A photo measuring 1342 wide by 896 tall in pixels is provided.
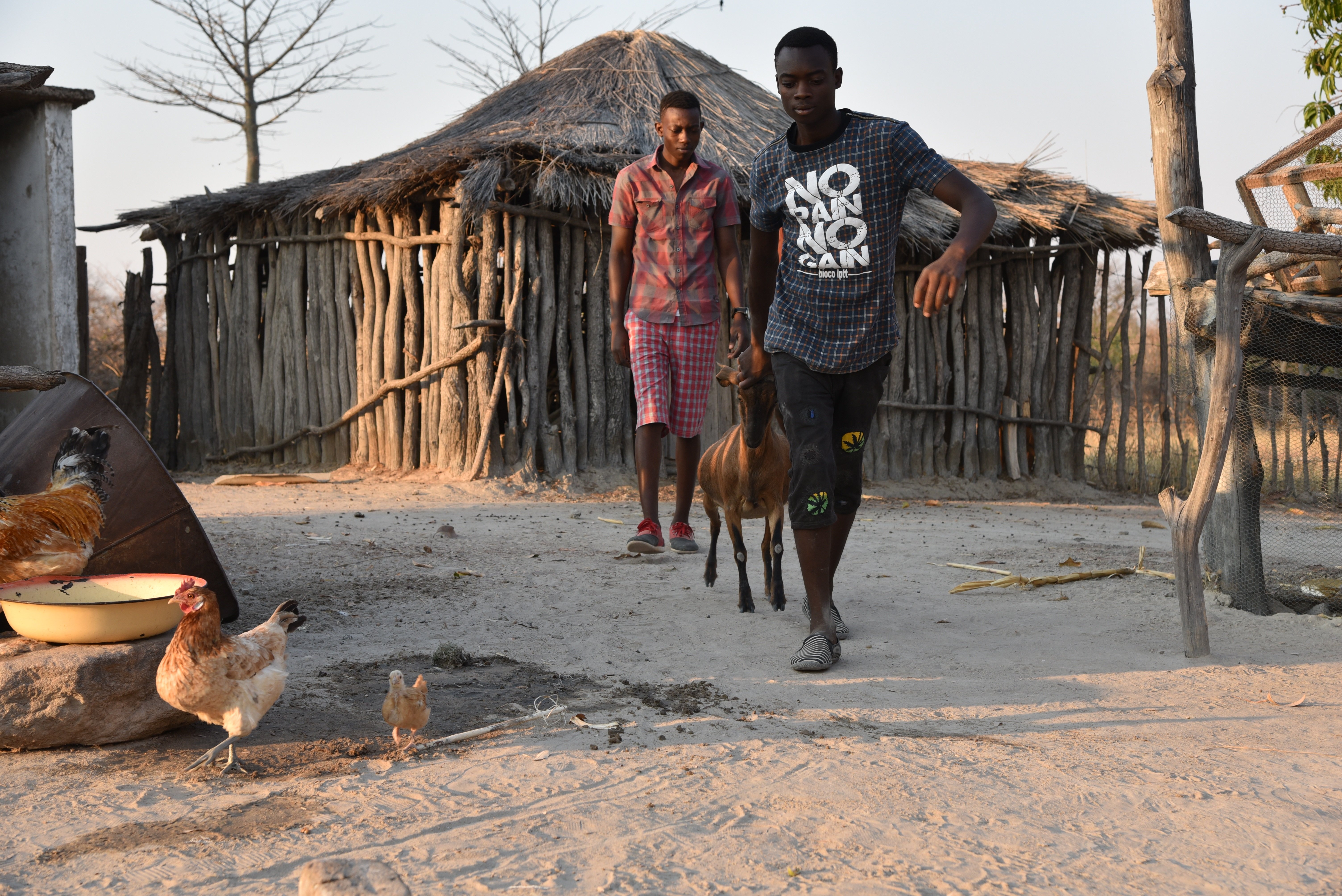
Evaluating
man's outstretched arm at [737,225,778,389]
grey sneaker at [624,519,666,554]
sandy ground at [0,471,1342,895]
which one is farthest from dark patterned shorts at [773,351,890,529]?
grey sneaker at [624,519,666,554]

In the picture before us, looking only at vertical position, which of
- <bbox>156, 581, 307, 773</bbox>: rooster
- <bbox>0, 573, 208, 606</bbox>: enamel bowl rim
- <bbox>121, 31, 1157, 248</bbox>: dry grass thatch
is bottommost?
<bbox>156, 581, 307, 773</bbox>: rooster

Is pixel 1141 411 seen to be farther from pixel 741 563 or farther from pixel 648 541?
pixel 741 563

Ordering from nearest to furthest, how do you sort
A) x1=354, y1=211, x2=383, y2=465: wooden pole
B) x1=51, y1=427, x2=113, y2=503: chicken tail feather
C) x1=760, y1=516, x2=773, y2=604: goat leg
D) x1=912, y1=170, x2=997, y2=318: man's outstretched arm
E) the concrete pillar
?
x1=912, y1=170, x2=997, y2=318: man's outstretched arm
x1=51, y1=427, x2=113, y2=503: chicken tail feather
x1=760, y1=516, x2=773, y2=604: goat leg
the concrete pillar
x1=354, y1=211, x2=383, y2=465: wooden pole

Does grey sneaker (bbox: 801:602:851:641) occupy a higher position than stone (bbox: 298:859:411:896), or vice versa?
stone (bbox: 298:859:411:896)

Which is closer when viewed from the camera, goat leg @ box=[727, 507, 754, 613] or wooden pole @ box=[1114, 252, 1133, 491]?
goat leg @ box=[727, 507, 754, 613]

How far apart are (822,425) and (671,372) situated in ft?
7.80

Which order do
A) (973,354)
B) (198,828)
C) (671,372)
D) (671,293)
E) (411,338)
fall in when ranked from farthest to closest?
(973,354)
(411,338)
(671,372)
(671,293)
(198,828)

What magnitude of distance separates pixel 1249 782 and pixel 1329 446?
434 cm

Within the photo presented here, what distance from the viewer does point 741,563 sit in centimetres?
454

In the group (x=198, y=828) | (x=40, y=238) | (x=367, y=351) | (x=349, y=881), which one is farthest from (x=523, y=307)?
(x=349, y=881)

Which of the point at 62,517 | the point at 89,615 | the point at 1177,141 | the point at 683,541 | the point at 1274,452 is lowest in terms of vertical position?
the point at 683,541

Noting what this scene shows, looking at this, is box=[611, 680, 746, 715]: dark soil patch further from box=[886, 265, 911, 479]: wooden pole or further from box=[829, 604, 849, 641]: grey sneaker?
box=[886, 265, 911, 479]: wooden pole

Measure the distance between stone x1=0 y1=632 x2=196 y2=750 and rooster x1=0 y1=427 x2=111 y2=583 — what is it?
39cm

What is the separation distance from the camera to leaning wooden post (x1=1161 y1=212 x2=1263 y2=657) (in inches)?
146
